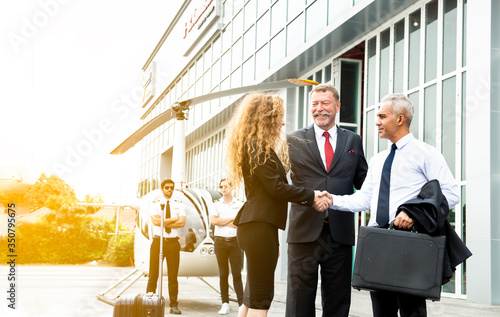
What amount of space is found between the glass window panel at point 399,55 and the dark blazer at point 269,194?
9036 mm

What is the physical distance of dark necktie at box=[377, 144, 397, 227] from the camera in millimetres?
3510

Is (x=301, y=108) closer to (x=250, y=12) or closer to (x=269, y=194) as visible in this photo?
(x=250, y=12)

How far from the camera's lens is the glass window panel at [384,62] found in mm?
12812

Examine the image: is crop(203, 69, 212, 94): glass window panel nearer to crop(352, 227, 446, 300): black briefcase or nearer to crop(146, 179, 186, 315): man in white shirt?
crop(146, 179, 186, 315): man in white shirt

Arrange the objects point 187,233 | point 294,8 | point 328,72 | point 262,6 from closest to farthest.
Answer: point 187,233
point 328,72
point 294,8
point 262,6

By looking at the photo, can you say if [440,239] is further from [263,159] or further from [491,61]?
[491,61]

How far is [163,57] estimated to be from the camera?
35.6 m

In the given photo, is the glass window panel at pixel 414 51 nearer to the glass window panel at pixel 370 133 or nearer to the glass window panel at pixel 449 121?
the glass window panel at pixel 449 121

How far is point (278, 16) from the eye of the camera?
17.6 m

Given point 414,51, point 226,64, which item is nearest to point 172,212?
point 414,51

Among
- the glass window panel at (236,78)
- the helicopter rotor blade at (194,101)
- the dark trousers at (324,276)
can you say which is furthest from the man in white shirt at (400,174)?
the glass window panel at (236,78)

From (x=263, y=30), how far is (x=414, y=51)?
7644 mm

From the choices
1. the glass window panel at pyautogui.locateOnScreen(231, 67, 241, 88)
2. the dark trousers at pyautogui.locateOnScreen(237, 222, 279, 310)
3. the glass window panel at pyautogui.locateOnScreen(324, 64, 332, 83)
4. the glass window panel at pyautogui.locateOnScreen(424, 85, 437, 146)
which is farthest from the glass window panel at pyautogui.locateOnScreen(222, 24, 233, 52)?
the dark trousers at pyautogui.locateOnScreen(237, 222, 279, 310)

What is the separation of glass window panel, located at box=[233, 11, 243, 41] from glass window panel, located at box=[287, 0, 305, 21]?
452cm
